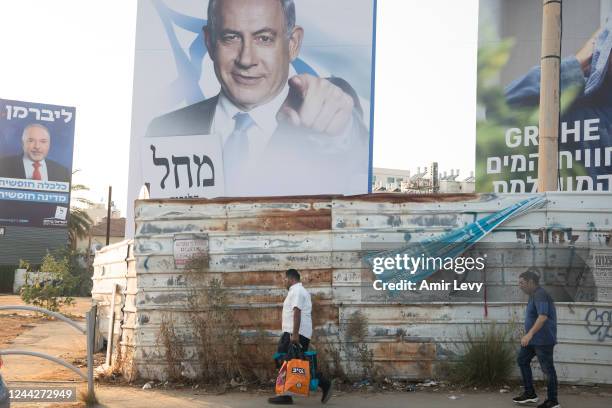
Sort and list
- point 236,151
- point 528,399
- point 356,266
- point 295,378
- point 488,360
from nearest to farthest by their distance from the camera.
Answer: point 295,378
point 528,399
point 488,360
point 356,266
point 236,151

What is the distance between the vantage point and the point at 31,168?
5316 centimetres

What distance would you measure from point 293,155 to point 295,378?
11.7 metres

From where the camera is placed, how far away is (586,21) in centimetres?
2053

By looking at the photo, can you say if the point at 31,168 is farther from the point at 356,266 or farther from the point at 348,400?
the point at 348,400

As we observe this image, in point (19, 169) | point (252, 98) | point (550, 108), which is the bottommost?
point (550, 108)

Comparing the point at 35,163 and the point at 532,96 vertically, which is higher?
the point at 35,163

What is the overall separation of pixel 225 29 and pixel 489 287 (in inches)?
513

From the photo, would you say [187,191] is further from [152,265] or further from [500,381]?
[500,381]

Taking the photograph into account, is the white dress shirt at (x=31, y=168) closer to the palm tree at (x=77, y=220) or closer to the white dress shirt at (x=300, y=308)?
the palm tree at (x=77, y=220)

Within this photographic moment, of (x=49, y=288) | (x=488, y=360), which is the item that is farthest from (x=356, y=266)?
(x=49, y=288)

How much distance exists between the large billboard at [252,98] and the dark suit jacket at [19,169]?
1365 inches

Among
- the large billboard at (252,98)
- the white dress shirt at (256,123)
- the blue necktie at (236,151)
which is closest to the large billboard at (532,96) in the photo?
the large billboard at (252,98)

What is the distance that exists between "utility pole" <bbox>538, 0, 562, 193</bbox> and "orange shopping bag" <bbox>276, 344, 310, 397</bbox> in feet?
22.7

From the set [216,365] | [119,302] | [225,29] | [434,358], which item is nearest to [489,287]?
[434,358]
